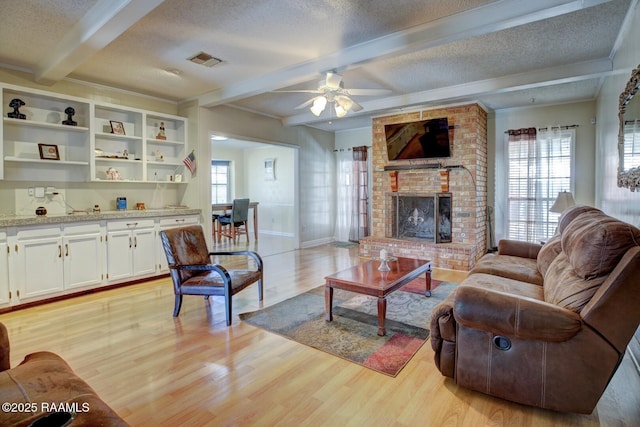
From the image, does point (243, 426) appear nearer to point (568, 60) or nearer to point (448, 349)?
point (448, 349)

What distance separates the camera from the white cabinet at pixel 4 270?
3.38 m

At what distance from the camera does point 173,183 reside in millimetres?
5453

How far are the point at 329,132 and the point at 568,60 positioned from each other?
492cm

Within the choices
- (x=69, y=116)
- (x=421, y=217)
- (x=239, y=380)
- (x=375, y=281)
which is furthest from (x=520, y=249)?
(x=69, y=116)

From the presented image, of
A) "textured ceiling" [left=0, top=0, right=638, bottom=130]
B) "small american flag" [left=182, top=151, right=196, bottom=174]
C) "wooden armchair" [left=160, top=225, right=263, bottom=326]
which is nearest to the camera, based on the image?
"textured ceiling" [left=0, top=0, right=638, bottom=130]

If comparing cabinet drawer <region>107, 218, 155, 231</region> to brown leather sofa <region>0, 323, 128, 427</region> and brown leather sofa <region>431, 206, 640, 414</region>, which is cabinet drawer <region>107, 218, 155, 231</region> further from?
brown leather sofa <region>431, 206, 640, 414</region>

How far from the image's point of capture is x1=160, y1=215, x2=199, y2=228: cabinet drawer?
188 inches

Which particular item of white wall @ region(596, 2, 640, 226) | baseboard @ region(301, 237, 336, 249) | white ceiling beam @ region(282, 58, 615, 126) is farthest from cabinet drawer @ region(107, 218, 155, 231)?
white wall @ region(596, 2, 640, 226)

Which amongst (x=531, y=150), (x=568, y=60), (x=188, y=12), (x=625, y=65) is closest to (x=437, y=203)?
(x=531, y=150)

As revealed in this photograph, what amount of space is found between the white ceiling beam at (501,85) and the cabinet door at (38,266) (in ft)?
15.1

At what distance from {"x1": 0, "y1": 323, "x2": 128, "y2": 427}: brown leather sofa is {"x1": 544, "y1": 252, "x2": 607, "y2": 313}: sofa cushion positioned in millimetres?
2124

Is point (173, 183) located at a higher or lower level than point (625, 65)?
lower

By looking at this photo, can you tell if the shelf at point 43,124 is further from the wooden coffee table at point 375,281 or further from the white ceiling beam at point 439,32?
the wooden coffee table at point 375,281

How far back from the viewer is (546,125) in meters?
5.52
